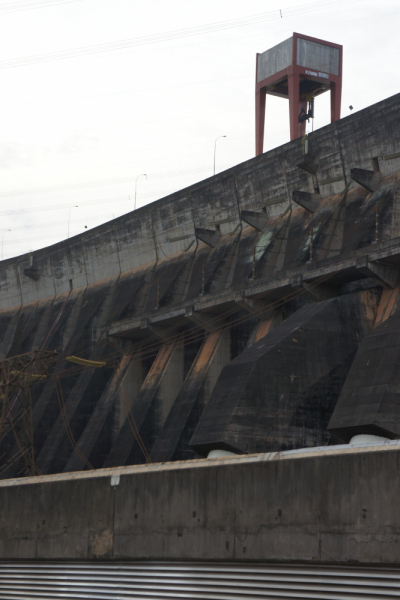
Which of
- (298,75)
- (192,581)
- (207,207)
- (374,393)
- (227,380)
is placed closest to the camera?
(192,581)

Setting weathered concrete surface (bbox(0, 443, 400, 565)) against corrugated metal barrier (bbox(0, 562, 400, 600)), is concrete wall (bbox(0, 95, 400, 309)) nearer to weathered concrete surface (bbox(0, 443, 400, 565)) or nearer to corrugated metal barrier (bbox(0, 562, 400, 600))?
weathered concrete surface (bbox(0, 443, 400, 565))

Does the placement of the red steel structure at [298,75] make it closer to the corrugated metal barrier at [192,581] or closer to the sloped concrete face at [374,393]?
the sloped concrete face at [374,393]

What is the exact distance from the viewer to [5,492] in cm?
1561

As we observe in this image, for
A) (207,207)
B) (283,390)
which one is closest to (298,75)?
(207,207)

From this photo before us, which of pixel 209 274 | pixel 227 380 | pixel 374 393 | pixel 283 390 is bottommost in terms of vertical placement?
pixel 374 393

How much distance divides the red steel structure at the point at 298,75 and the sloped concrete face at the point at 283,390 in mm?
20799

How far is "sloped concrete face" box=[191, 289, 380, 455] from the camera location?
20.9 metres

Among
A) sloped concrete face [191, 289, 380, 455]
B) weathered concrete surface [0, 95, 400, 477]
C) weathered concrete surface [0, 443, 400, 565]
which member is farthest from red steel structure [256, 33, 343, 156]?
weathered concrete surface [0, 443, 400, 565]

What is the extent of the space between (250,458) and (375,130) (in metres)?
19.4

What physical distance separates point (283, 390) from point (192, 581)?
993cm

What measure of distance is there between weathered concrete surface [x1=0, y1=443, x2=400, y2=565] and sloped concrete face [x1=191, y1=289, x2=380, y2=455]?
6765 mm

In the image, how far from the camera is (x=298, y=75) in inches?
1602

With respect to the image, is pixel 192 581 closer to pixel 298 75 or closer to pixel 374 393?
pixel 374 393

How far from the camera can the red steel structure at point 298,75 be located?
1603 inches
